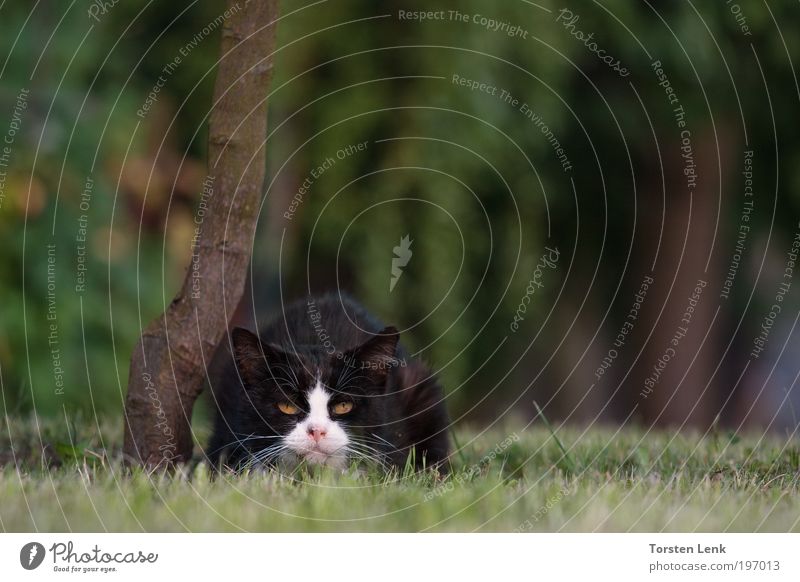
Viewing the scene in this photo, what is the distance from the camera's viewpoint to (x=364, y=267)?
7.21 meters

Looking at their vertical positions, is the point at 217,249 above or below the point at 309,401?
above

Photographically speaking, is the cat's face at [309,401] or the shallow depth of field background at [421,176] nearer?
the cat's face at [309,401]

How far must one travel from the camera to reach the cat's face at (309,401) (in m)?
4.17

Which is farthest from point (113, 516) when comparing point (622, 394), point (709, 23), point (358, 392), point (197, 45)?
point (622, 394)

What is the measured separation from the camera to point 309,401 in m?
4.20

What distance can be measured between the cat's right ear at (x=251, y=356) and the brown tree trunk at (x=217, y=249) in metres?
0.22

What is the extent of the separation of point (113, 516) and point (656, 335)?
736cm

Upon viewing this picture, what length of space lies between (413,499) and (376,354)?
28.5 inches
